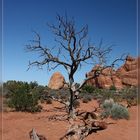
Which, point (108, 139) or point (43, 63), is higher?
point (43, 63)

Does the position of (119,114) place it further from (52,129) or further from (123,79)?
(123,79)

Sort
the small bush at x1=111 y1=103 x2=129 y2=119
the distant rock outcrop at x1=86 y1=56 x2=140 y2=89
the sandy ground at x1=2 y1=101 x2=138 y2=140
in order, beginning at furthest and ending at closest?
the distant rock outcrop at x1=86 y1=56 x2=140 y2=89 < the small bush at x1=111 y1=103 x2=129 y2=119 < the sandy ground at x1=2 y1=101 x2=138 y2=140

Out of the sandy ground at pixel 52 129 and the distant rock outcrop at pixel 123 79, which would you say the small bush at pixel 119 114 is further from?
the distant rock outcrop at pixel 123 79

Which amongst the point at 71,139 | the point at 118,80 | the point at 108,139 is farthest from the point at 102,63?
the point at 118,80

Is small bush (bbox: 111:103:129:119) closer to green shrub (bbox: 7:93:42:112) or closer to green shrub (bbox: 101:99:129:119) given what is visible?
green shrub (bbox: 101:99:129:119)

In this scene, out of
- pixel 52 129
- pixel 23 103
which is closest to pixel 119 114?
pixel 52 129

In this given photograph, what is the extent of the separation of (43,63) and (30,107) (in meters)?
5.60

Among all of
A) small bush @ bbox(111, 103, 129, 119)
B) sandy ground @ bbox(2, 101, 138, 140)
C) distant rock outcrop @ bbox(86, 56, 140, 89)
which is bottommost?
sandy ground @ bbox(2, 101, 138, 140)

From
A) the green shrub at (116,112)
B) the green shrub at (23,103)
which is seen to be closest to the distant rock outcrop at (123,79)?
the green shrub at (23,103)

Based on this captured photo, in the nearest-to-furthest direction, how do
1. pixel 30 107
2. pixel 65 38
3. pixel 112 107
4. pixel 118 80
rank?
pixel 65 38 < pixel 112 107 < pixel 30 107 < pixel 118 80

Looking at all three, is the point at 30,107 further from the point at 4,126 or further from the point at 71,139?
the point at 71,139

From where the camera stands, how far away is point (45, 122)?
13680 mm

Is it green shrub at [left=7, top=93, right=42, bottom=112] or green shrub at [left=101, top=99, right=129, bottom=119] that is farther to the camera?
green shrub at [left=7, top=93, right=42, bottom=112]

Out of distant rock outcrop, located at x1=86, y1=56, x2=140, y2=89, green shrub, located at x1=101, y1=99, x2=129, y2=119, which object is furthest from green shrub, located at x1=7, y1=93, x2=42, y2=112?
distant rock outcrop, located at x1=86, y1=56, x2=140, y2=89
